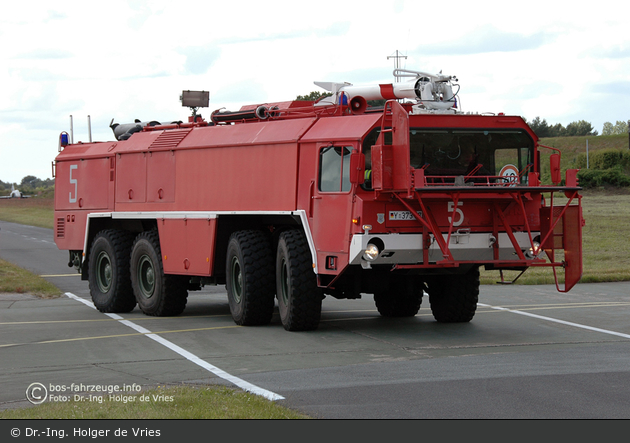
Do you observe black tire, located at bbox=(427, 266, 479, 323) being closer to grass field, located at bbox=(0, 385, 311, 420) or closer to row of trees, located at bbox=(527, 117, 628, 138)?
grass field, located at bbox=(0, 385, 311, 420)

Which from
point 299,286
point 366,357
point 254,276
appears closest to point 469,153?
point 299,286

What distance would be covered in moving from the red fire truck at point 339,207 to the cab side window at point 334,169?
20 mm

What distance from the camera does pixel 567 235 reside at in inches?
526

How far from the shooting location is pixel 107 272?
18.1 metres

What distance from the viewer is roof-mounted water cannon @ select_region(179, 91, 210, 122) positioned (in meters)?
18.0

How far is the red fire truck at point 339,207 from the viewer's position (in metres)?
12.6

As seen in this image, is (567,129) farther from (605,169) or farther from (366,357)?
(366,357)

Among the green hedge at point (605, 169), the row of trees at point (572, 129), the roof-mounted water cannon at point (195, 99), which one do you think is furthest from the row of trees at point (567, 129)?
the roof-mounted water cannon at point (195, 99)

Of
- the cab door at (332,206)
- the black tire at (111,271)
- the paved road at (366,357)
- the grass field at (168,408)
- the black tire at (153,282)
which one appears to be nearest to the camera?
the grass field at (168,408)

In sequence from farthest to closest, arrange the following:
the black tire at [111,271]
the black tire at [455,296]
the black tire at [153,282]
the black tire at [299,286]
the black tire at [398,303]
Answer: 1. the black tire at [111,271]
2. the black tire at [153,282]
3. the black tire at [398,303]
4. the black tire at [455,296]
5. the black tire at [299,286]

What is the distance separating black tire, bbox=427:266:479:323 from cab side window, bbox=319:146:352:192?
8.65ft

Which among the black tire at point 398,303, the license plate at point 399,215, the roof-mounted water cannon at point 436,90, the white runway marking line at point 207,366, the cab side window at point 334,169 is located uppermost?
the roof-mounted water cannon at point 436,90

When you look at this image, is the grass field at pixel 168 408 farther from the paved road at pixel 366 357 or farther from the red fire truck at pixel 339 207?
the red fire truck at pixel 339 207

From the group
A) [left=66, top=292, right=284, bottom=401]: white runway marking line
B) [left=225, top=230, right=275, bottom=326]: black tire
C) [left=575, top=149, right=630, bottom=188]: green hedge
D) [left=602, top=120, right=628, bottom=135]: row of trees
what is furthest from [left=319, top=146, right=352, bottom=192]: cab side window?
[left=602, top=120, right=628, bottom=135]: row of trees
